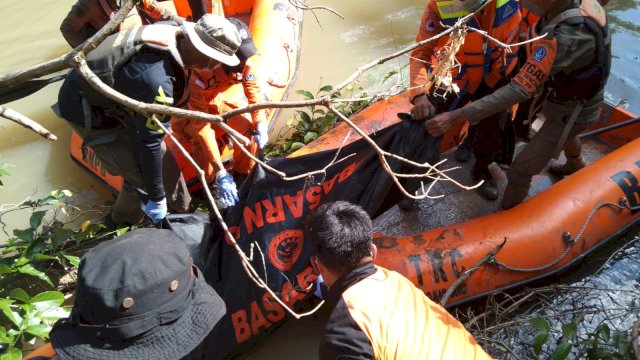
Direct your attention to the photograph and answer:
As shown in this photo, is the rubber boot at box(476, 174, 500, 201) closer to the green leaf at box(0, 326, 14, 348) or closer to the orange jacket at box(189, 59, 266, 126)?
the orange jacket at box(189, 59, 266, 126)


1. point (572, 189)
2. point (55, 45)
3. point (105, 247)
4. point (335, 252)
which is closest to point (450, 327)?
point (335, 252)

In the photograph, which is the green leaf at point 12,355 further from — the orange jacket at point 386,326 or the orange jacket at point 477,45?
the orange jacket at point 477,45

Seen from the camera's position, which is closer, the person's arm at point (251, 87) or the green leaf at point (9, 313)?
the green leaf at point (9, 313)

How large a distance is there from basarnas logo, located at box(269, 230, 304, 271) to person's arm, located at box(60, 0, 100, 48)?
6.86 feet

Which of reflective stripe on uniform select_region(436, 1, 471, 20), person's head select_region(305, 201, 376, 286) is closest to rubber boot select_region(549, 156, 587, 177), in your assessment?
reflective stripe on uniform select_region(436, 1, 471, 20)

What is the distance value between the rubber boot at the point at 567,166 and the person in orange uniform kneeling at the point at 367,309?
2.21m

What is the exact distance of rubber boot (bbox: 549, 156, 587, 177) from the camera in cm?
371

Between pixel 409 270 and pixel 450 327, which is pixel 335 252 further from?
pixel 409 270

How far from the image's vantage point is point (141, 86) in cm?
261

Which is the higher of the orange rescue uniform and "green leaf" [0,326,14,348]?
the orange rescue uniform

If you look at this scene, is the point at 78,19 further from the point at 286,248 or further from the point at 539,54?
the point at 539,54

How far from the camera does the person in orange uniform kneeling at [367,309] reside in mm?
1776

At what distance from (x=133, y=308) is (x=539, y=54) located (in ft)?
7.96

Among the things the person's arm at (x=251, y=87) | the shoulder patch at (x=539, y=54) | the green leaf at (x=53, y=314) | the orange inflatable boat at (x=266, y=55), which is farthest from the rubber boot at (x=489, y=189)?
the green leaf at (x=53, y=314)
